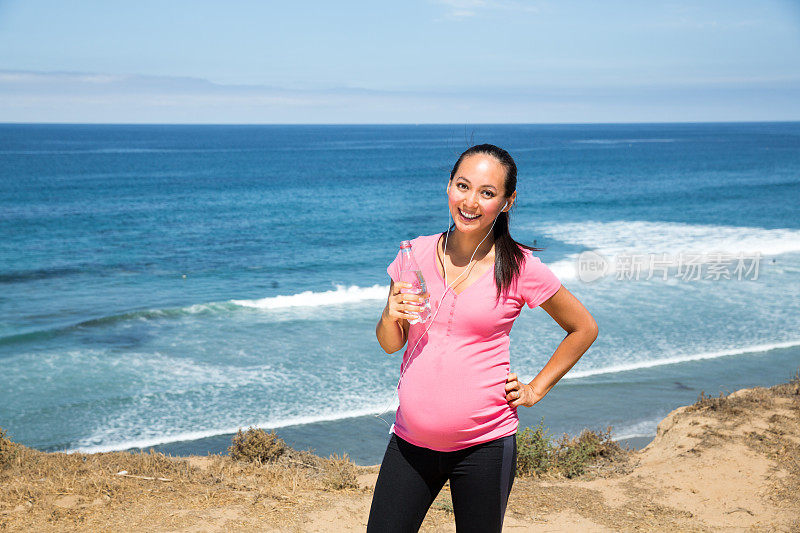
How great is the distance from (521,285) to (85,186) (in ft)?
164

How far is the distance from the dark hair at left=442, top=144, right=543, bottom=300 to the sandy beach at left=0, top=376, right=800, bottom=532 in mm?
3132

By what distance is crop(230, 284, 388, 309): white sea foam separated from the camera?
17734 mm

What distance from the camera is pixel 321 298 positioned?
731 inches

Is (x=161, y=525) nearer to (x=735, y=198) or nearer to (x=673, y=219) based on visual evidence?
(x=673, y=219)

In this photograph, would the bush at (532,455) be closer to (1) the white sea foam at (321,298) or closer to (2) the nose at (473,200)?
(2) the nose at (473,200)

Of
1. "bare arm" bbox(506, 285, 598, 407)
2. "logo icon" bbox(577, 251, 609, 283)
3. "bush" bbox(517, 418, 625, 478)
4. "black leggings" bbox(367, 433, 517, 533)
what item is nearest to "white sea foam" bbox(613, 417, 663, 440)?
"bush" bbox(517, 418, 625, 478)

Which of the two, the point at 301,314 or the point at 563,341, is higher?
the point at 563,341

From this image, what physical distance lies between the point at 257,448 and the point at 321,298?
12.1 metres

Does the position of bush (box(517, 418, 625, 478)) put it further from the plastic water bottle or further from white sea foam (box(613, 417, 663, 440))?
the plastic water bottle

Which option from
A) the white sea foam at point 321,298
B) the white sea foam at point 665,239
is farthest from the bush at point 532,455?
the white sea foam at point 665,239

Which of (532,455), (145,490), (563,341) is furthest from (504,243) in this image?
(532,455)

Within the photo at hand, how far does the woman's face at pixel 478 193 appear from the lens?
7.78ft

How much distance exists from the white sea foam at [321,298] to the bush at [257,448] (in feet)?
35.8

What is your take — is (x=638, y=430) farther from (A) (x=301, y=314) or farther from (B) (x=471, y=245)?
(A) (x=301, y=314)
